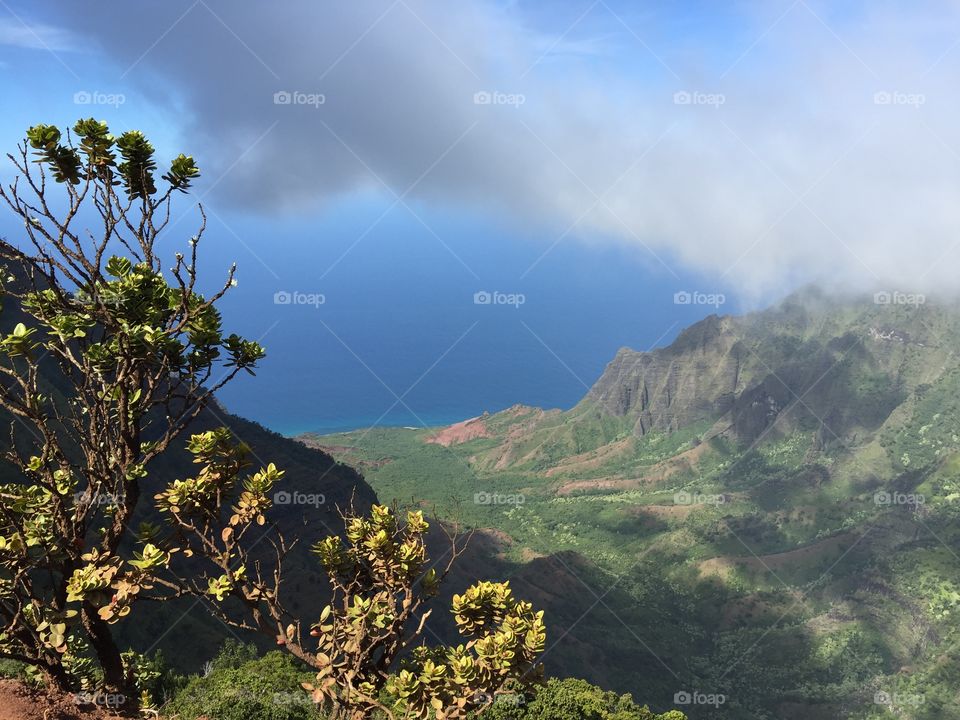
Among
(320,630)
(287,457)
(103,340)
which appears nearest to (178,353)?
(103,340)

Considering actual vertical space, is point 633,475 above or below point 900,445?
below

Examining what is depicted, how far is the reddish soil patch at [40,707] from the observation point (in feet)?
26.3

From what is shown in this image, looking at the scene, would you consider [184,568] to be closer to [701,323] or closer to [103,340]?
[103,340]

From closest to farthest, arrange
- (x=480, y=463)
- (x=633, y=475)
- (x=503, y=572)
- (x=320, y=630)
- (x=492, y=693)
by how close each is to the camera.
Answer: (x=492, y=693) < (x=320, y=630) < (x=503, y=572) < (x=633, y=475) < (x=480, y=463)

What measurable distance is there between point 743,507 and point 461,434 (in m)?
78.7

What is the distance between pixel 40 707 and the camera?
827 centimetres

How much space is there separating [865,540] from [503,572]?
188ft

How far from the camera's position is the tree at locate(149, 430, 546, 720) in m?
7.52

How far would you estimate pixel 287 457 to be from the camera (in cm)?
6241
